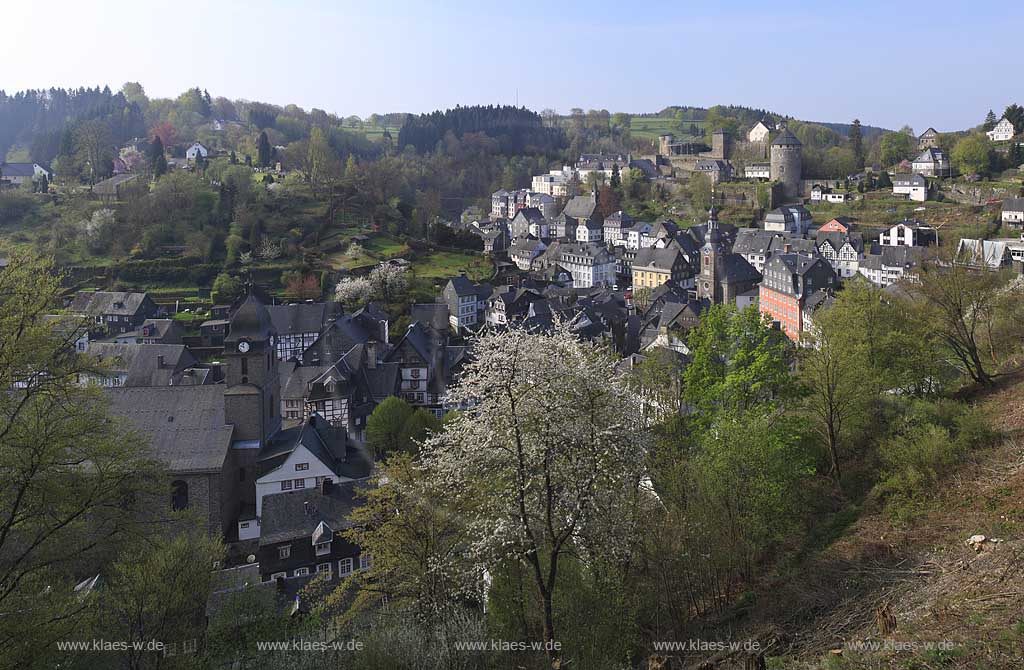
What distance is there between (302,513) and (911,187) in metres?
73.2

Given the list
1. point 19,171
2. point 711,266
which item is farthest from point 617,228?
point 19,171

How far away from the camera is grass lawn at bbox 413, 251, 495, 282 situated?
61406 millimetres

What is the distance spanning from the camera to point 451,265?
64.2 m

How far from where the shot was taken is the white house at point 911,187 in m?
75.2

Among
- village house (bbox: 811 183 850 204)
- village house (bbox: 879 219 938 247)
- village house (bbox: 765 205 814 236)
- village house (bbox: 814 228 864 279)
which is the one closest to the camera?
village house (bbox: 814 228 864 279)

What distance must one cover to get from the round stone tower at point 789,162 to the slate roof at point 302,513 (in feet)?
243

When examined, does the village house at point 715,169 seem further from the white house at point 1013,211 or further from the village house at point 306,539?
the village house at point 306,539

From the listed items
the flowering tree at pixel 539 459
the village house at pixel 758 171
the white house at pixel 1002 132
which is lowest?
the flowering tree at pixel 539 459

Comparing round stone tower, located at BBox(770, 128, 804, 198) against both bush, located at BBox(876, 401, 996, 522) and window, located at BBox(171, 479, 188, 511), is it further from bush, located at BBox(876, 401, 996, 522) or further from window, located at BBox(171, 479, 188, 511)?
window, located at BBox(171, 479, 188, 511)

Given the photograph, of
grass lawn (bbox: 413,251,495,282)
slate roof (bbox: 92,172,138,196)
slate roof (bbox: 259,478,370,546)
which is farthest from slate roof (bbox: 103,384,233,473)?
slate roof (bbox: 92,172,138,196)

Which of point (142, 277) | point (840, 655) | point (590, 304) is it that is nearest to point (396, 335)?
point (590, 304)

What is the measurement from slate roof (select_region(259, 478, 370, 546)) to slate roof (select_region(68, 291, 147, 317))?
31.9 metres

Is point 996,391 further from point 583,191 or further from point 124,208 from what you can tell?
point 583,191

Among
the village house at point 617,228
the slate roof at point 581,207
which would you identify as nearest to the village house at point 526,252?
the village house at point 617,228
